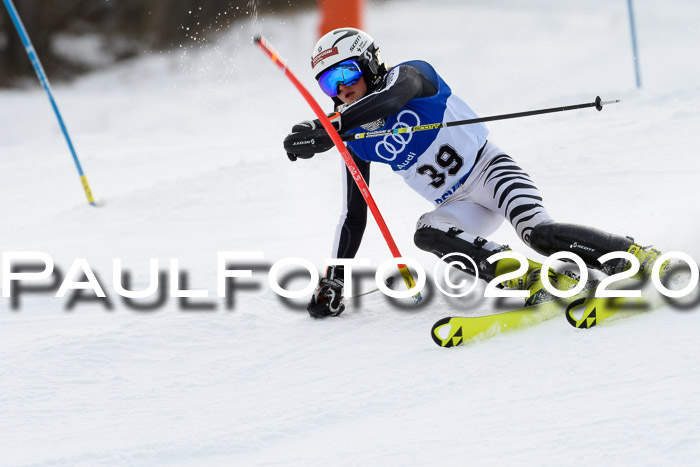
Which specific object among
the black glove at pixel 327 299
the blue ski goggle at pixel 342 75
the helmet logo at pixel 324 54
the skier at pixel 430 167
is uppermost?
the helmet logo at pixel 324 54

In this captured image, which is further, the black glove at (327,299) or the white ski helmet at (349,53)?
the black glove at (327,299)

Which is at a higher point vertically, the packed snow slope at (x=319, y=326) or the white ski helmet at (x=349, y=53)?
the white ski helmet at (x=349, y=53)

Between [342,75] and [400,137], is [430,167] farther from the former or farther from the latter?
[342,75]

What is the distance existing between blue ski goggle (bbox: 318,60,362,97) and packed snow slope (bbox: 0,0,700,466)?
85 cm

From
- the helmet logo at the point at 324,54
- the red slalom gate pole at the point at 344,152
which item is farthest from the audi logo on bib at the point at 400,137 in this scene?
the helmet logo at the point at 324,54

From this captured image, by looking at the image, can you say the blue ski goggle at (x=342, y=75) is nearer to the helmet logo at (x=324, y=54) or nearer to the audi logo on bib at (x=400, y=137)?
the helmet logo at (x=324, y=54)

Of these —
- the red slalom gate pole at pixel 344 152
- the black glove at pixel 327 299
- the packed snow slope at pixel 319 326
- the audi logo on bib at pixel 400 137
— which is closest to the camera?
the packed snow slope at pixel 319 326

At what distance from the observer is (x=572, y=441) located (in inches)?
65.8

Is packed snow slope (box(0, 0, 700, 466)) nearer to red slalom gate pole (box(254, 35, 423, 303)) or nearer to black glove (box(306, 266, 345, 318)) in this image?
black glove (box(306, 266, 345, 318))

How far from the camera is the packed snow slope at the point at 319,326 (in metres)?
1.85

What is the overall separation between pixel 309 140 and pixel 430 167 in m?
0.48

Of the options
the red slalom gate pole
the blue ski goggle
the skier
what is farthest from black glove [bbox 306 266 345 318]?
the blue ski goggle

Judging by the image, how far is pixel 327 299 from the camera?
120 inches

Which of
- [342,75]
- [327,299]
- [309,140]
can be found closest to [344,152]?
[309,140]
